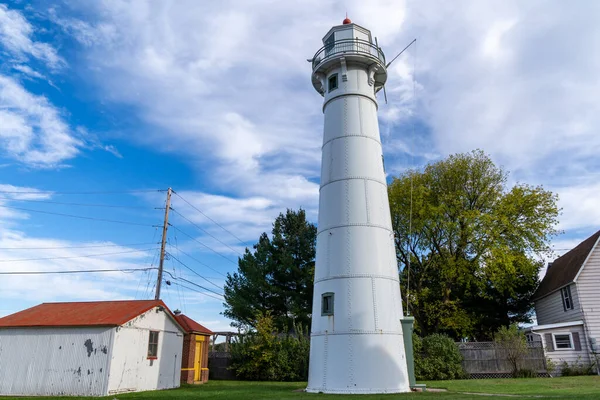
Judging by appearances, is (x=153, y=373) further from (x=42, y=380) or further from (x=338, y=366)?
(x=338, y=366)

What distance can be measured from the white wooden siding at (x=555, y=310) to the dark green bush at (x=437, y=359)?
22.7 ft

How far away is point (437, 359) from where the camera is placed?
65.0 ft

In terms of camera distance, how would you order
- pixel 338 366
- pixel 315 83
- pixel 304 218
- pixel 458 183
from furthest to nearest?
pixel 304 218
pixel 458 183
pixel 315 83
pixel 338 366

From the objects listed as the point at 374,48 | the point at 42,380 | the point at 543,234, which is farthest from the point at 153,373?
the point at 543,234

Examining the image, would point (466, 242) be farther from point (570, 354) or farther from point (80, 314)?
point (80, 314)

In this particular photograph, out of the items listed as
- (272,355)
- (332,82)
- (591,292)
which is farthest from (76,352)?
(591,292)

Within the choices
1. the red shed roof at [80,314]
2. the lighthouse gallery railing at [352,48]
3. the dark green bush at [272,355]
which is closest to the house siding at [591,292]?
the dark green bush at [272,355]

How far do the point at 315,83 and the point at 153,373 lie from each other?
42.7 feet

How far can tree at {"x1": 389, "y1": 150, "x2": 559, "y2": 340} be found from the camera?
83.7ft

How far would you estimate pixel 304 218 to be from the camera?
3256 centimetres

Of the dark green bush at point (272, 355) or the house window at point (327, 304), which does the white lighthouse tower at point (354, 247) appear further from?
the dark green bush at point (272, 355)

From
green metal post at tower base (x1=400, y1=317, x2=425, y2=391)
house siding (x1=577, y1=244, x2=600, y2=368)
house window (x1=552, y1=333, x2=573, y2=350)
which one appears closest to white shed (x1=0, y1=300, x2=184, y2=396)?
green metal post at tower base (x1=400, y1=317, x2=425, y2=391)

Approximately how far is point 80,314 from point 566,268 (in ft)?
81.4

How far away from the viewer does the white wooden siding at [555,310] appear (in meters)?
22.0
